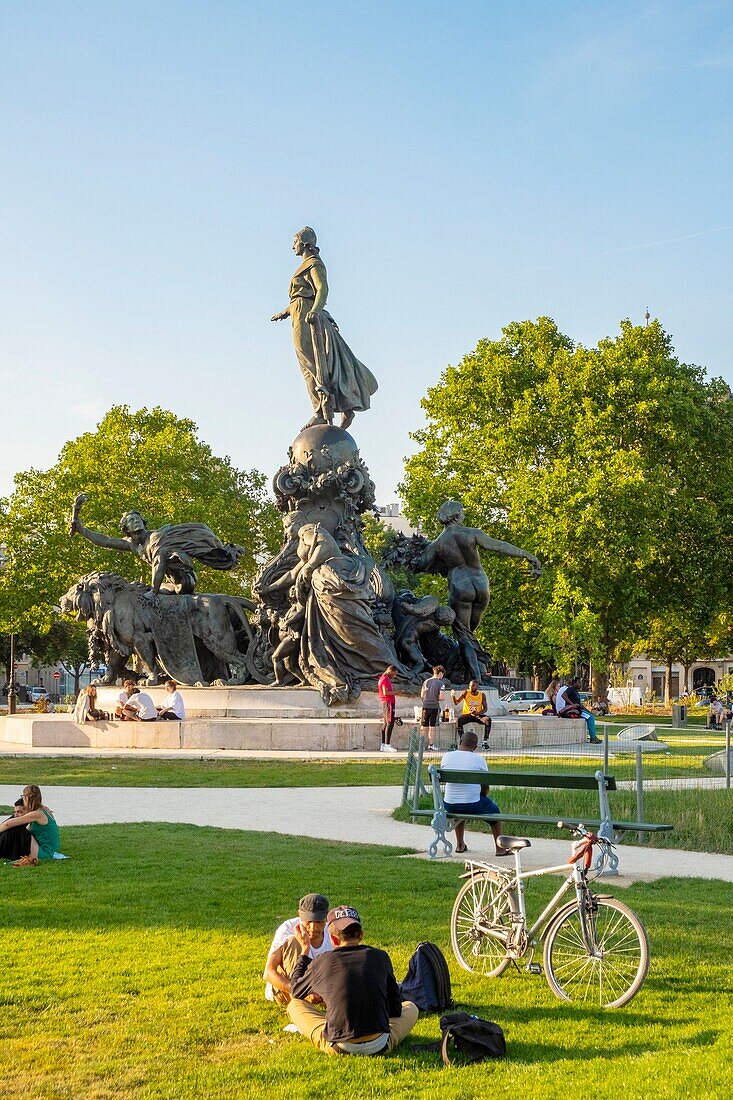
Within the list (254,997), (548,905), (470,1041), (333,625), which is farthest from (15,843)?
(333,625)

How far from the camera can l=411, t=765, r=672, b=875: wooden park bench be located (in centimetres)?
974

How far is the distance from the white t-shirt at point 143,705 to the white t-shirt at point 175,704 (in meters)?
0.27

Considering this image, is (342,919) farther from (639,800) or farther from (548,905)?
(639,800)

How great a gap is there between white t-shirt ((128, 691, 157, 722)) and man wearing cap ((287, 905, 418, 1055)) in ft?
60.1

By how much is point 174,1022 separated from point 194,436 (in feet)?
167

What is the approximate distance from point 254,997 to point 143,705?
1788 cm

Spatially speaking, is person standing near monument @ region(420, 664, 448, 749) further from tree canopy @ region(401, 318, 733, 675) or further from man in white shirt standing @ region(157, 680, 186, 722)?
tree canopy @ region(401, 318, 733, 675)

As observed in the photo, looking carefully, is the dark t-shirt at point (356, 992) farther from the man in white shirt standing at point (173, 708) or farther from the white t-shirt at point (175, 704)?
the white t-shirt at point (175, 704)

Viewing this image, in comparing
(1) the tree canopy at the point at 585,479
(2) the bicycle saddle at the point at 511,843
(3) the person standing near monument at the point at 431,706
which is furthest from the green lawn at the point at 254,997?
(1) the tree canopy at the point at 585,479

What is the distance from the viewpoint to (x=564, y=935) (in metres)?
7.03

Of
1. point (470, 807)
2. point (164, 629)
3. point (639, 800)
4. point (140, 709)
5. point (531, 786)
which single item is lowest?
point (639, 800)

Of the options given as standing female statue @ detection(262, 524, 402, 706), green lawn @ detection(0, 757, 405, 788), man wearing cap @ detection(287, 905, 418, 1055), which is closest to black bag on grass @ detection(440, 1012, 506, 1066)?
man wearing cap @ detection(287, 905, 418, 1055)

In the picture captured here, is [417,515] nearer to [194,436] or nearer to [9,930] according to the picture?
[194,436]

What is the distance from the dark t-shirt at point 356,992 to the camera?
20.0ft
